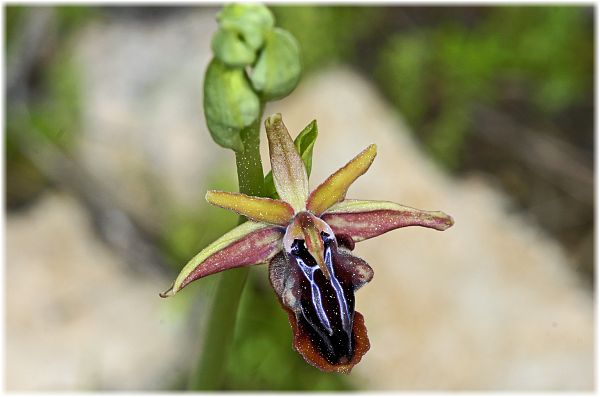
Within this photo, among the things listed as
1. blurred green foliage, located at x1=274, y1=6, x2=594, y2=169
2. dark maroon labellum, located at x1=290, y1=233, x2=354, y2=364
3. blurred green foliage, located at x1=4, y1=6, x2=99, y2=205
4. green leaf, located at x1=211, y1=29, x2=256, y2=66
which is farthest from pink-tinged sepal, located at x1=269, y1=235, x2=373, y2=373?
blurred green foliage, located at x1=274, y1=6, x2=594, y2=169

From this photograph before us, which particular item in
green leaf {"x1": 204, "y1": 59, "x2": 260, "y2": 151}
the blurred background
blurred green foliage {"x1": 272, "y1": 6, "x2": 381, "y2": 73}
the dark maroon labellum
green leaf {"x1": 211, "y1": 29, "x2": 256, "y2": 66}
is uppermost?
green leaf {"x1": 211, "y1": 29, "x2": 256, "y2": 66}

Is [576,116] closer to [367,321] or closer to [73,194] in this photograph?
[367,321]

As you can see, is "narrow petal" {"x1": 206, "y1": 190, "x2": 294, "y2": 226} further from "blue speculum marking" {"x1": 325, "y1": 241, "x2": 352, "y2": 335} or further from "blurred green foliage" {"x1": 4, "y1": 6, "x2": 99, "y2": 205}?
"blurred green foliage" {"x1": 4, "y1": 6, "x2": 99, "y2": 205}

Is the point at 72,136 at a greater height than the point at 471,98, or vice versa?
the point at 72,136

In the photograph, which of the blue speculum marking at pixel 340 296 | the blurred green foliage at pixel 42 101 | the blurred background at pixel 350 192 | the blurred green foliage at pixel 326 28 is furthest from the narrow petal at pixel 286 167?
the blurred green foliage at pixel 326 28

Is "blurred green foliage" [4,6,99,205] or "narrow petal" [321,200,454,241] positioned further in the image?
"blurred green foliage" [4,6,99,205]

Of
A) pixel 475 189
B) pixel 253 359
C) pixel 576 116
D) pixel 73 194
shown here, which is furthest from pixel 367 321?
pixel 576 116

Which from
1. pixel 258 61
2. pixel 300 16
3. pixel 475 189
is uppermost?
pixel 258 61
